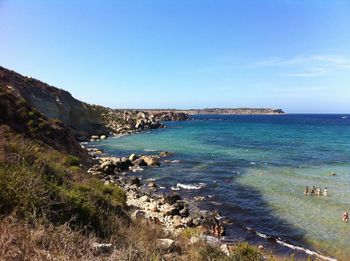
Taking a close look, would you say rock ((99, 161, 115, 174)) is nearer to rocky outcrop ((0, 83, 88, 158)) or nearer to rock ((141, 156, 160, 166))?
rocky outcrop ((0, 83, 88, 158))

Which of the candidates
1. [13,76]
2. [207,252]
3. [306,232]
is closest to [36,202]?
[207,252]

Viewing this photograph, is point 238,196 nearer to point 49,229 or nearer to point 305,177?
point 305,177

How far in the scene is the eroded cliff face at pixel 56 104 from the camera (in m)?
57.6

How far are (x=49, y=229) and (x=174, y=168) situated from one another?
35.6 m

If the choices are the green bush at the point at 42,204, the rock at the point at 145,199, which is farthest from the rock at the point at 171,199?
the green bush at the point at 42,204

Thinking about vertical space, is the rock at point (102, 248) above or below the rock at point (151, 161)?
above

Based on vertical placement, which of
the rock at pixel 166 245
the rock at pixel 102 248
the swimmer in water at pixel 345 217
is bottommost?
the swimmer in water at pixel 345 217

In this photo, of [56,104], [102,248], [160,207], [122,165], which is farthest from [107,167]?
[56,104]

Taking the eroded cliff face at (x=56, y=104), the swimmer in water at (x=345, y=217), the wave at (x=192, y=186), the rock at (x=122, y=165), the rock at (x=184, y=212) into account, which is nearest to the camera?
the swimmer in water at (x=345, y=217)

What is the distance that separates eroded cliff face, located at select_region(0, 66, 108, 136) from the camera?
189 feet

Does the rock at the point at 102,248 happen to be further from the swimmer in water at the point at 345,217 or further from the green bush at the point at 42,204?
the swimmer in water at the point at 345,217

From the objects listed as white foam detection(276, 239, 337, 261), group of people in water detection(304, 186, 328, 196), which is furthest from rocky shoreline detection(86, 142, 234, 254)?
group of people in water detection(304, 186, 328, 196)

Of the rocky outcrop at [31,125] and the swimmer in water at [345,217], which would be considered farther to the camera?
the rocky outcrop at [31,125]

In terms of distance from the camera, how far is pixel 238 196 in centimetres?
2897
